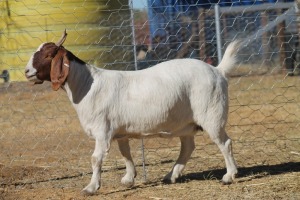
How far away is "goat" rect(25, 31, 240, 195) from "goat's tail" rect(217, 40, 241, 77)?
9 centimetres

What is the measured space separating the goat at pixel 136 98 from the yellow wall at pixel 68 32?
92.7 inches

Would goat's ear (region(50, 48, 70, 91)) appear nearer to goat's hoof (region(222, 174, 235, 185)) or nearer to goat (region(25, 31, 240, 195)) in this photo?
goat (region(25, 31, 240, 195))

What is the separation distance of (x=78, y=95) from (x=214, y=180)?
140 cm

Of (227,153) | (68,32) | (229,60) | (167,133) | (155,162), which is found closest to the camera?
(167,133)

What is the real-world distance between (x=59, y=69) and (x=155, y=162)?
188 centimetres

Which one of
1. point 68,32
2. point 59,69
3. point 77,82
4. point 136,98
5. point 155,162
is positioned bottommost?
point 155,162

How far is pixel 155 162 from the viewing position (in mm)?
6938

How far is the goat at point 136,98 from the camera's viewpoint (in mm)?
5449

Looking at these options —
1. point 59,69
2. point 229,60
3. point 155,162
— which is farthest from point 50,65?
point 155,162

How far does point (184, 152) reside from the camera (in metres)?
6.00

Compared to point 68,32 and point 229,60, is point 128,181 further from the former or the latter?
point 68,32

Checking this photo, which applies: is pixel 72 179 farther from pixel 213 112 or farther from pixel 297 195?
pixel 297 195

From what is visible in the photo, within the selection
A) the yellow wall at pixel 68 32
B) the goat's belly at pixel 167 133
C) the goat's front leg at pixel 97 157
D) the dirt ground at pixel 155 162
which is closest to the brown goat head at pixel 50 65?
the goat's front leg at pixel 97 157

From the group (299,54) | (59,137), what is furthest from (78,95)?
(299,54)
